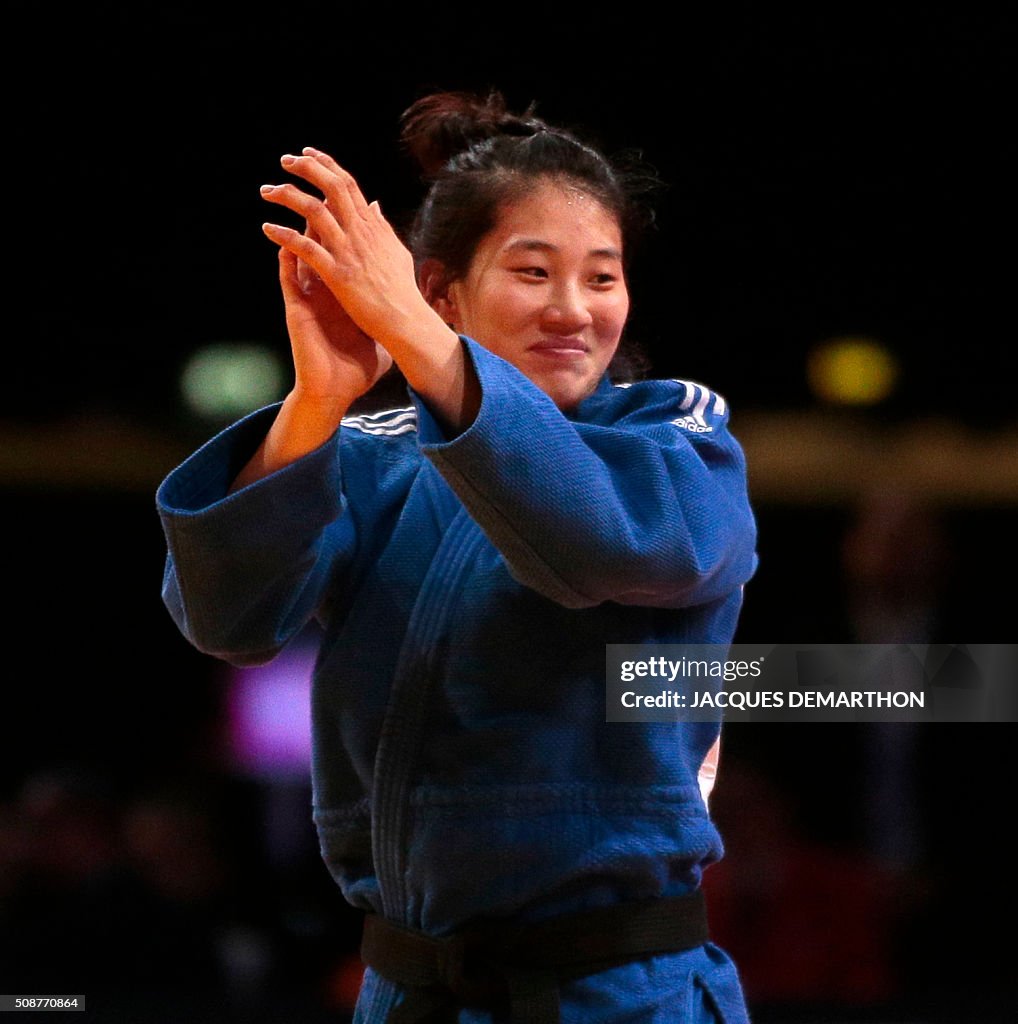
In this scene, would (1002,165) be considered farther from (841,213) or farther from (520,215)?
(520,215)

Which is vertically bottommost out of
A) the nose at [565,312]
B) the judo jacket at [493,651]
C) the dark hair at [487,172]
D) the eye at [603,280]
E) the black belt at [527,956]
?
the black belt at [527,956]

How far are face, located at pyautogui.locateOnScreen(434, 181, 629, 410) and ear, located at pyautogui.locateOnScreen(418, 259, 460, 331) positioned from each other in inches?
0.8

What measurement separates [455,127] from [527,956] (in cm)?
60

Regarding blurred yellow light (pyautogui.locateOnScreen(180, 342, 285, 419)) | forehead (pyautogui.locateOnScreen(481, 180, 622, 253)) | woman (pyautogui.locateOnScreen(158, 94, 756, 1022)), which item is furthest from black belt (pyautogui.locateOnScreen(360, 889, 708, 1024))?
blurred yellow light (pyautogui.locateOnScreen(180, 342, 285, 419))

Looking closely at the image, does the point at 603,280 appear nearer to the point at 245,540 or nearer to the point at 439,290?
the point at 439,290

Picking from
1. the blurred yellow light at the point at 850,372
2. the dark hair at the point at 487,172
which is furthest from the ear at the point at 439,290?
the blurred yellow light at the point at 850,372

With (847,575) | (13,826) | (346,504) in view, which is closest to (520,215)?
(346,504)

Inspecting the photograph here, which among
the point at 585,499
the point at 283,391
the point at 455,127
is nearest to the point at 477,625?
the point at 585,499

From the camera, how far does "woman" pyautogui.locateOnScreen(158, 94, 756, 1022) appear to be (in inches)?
27.5

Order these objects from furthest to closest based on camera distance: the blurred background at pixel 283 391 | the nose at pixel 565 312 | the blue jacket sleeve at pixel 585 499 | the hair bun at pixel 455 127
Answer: the blurred background at pixel 283 391 < the hair bun at pixel 455 127 < the nose at pixel 565 312 < the blue jacket sleeve at pixel 585 499

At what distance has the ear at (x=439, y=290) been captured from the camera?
0.94 meters

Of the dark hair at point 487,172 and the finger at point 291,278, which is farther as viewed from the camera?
the dark hair at point 487,172

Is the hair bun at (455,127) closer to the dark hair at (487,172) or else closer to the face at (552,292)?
the dark hair at (487,172)

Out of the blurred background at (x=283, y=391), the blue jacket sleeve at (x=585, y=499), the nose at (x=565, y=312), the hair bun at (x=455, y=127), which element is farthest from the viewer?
the blurred background at (x=283, y=391)
